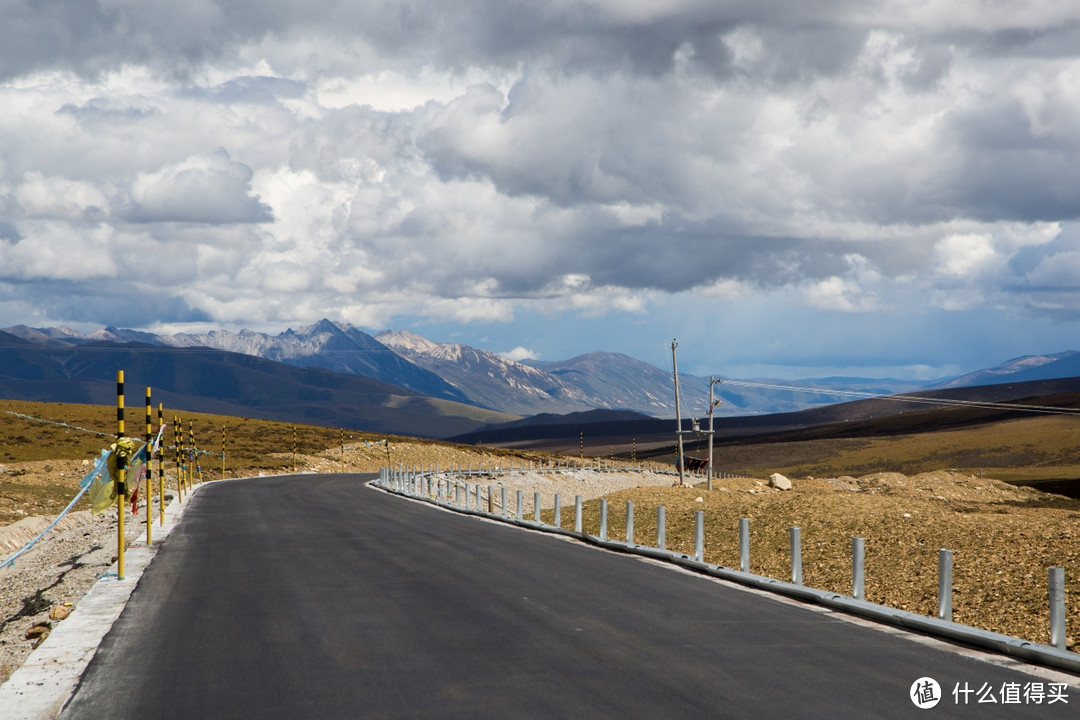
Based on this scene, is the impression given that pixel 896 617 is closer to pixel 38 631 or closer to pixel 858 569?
pixel 858 569

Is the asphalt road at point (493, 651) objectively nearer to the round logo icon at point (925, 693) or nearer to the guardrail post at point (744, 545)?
the round logo icon at point (925, 693)

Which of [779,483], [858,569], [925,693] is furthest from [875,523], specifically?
[779,483]

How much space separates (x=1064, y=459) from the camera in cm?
12531

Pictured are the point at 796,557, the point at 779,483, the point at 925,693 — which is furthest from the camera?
the point at 779,483

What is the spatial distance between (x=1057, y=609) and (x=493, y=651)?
6.06 m

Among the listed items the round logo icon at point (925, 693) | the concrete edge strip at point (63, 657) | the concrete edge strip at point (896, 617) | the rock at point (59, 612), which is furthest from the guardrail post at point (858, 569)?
the rock at point (59, 612)

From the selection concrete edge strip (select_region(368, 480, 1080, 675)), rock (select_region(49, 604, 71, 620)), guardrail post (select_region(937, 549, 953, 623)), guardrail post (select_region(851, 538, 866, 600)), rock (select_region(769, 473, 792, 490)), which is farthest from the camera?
rock (select_region(769, 473, 792, 490))

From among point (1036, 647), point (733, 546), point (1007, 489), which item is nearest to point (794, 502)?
point (733, 546)

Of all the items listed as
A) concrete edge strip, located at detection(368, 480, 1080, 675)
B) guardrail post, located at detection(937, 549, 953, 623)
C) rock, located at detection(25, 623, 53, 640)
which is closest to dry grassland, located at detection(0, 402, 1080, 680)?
rock, located at detection(25, 623, 53, 640)

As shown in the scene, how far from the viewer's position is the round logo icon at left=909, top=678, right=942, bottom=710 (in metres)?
8.17

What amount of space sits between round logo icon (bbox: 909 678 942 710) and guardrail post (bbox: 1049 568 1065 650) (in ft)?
7.65

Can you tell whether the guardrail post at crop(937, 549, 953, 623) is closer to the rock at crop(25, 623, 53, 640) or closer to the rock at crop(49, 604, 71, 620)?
the rock at crop(25, 623, 53, 640)

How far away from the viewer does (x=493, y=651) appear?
9.93 m

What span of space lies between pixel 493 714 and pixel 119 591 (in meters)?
8.44
